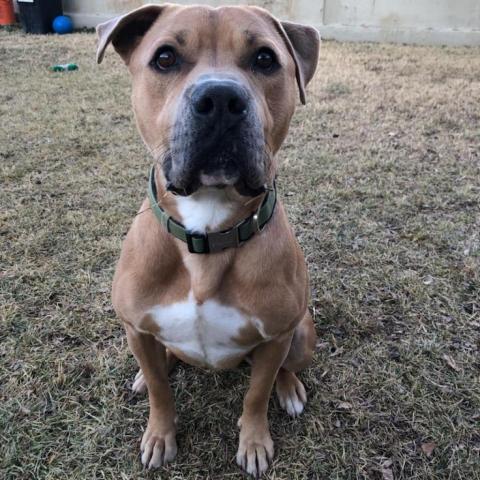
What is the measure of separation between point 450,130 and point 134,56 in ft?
15.6

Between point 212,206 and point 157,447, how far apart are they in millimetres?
1153

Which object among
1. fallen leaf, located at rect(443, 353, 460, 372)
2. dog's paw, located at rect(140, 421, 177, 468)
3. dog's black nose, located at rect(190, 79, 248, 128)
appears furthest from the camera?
fallen leaf, located at rect(443, 353, 460, 372)

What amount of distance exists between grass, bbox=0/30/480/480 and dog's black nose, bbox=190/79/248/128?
1582 millimetres

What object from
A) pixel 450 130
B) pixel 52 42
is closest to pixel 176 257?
pixel 450 130

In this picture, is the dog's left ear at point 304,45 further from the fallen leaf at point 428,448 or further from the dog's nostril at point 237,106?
the fallen leaf at point 428,448

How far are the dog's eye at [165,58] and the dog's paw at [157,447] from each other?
5.18ft

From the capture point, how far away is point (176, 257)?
212 cm

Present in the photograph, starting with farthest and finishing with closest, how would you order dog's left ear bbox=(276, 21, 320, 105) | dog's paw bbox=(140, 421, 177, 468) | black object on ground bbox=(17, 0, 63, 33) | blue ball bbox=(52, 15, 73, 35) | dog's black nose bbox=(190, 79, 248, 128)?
blue ball bbox=(52, 15, 73, 35) < black object on ground bbox=(17, 0, 63, 33) < dog's paw bbox=(140, 421, 177, 468) < dog's left ear bbox=(276, 21, 320, 105) < dog's black nose bbox=(190, 79, 248, 128)

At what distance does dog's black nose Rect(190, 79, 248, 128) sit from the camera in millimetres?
1629

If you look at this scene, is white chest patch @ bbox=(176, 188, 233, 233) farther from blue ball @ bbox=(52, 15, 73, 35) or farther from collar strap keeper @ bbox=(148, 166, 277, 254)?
blue ball @ bbox=(52, 15, 73, 35)

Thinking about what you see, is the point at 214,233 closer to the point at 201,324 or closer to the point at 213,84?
the point at 201,324

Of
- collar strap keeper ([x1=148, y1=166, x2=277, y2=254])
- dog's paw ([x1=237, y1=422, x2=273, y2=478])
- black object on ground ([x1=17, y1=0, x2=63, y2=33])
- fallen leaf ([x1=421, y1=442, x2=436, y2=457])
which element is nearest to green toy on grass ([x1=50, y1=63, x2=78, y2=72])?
black object on ground ([x1=17, y1=0, x2=63, y2=33])

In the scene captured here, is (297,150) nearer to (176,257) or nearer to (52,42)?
(176,257)

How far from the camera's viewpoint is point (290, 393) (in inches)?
104
